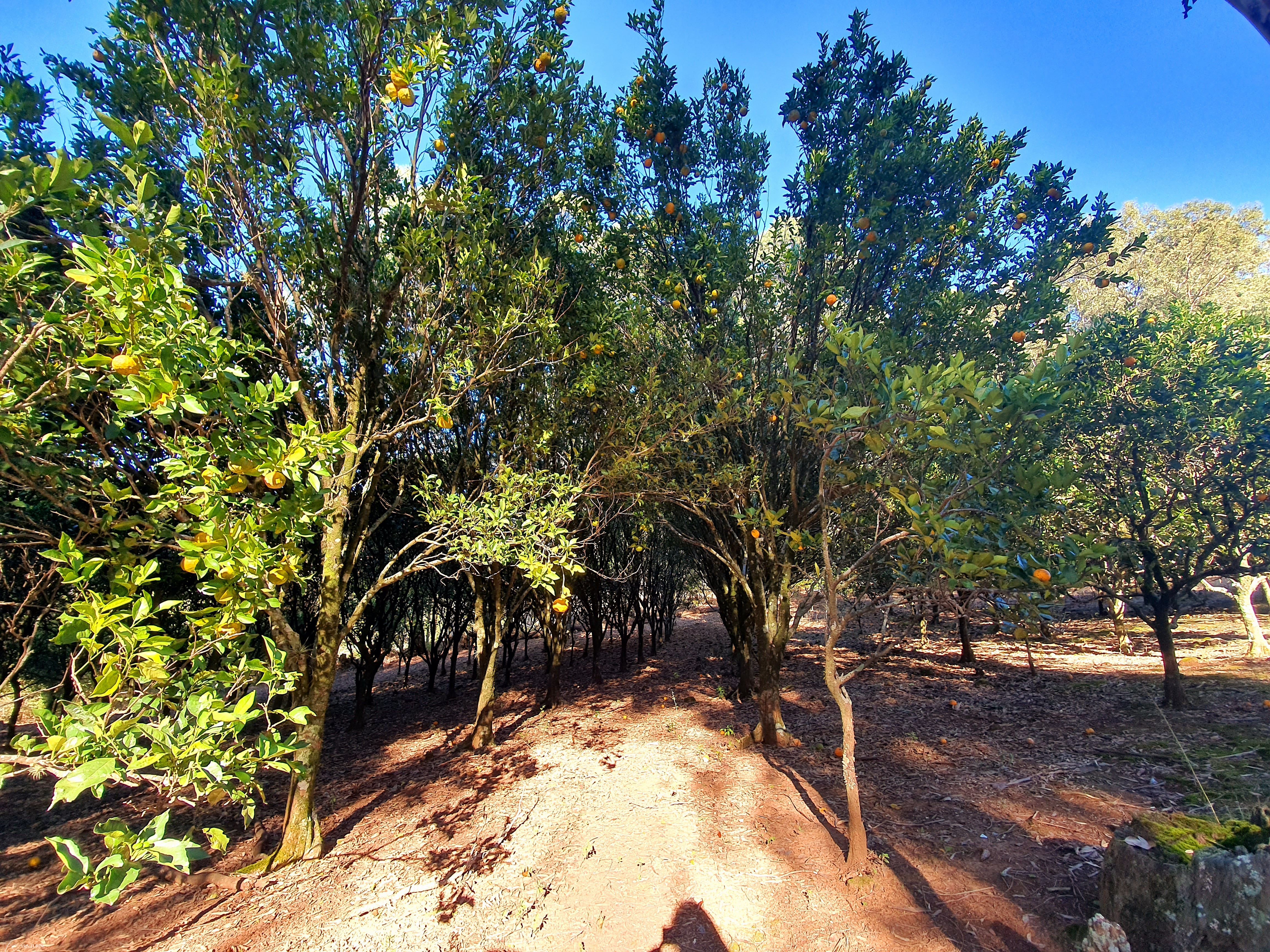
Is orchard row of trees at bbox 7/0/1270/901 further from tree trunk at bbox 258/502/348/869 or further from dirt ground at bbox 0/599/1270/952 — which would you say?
dirt ground at bbox 0/599/1270/952

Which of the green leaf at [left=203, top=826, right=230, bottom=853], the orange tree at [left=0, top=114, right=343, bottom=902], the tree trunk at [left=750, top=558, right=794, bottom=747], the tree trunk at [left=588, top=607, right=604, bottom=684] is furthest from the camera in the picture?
the tree trunk at [left=588, top=607, right=604, bottom=684]

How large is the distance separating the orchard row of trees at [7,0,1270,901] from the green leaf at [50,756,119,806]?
1 cm

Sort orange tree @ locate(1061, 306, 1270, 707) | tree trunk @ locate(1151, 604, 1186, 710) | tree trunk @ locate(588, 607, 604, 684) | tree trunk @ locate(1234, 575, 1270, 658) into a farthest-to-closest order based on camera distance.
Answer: tree trunk @ locate(588, 607, 604, 684) → tree trunk @ locate(1234, 575, 1270, 658) → tree trunk @ locate(1151, 604, 1186, 710) → orange tree @ locate(1061, 306, 1270, 707)

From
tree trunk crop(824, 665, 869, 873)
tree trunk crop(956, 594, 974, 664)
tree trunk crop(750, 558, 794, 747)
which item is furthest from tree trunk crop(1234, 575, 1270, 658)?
tree trunk crop(824, 665, 869, 873)

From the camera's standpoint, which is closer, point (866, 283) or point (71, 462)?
point (71, 462)

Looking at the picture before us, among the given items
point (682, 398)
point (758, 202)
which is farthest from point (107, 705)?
point (758, 202)

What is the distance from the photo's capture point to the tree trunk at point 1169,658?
8.07 meters

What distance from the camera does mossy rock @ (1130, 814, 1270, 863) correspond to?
357 centimetres

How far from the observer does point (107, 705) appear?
2.26 metres

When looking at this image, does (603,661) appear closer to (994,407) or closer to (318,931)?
(318,931)

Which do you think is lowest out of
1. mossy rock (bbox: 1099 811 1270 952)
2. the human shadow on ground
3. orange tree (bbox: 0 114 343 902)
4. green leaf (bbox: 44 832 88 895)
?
the human shadow on ground

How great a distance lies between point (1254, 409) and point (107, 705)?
10.5m

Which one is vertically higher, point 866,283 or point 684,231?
point 684,231

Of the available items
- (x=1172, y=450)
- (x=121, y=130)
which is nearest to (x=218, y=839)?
(x=121, y=130)
